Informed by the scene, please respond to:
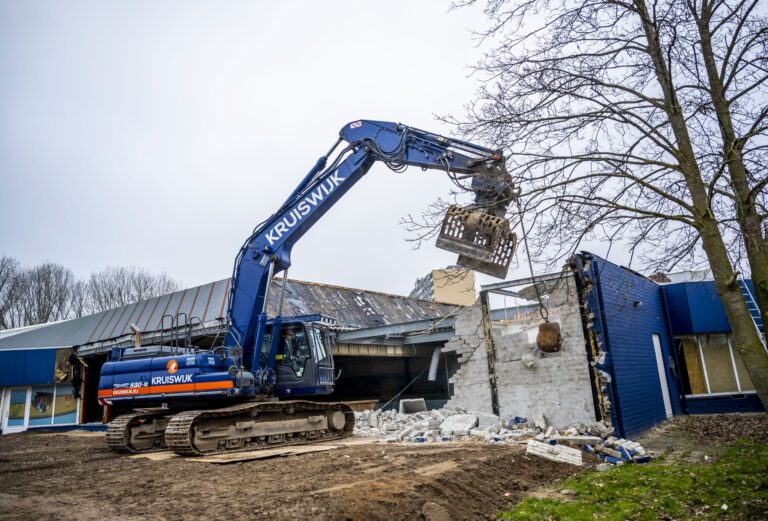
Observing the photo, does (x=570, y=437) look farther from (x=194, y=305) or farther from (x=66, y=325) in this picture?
(x=66, y=325)

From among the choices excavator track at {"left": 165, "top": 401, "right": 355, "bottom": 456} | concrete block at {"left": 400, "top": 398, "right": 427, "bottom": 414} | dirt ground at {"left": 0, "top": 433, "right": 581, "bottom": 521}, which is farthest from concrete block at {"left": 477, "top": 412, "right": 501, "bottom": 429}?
concrete block at {"left": 400, "top": 398, "right": 427, "bottom": 414}

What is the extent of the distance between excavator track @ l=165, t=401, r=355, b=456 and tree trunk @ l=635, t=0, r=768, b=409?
28.0ft

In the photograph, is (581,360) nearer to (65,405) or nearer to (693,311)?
(693,311)

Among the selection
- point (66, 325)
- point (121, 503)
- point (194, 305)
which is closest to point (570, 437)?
point (121, 503)

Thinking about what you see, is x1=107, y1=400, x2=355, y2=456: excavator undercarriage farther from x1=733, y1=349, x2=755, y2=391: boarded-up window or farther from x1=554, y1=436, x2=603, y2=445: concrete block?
x1=733, y1=349, x2=755, y2=391: boarded-up window

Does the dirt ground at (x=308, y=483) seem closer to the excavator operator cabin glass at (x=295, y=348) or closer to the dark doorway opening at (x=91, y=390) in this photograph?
the excavator operator cabin glass at (x=295, y=348)

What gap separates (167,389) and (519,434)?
7.22 metres

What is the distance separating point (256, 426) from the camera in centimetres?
1129

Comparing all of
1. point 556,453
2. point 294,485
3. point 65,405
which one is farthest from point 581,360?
point 65,405

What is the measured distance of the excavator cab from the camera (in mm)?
12211

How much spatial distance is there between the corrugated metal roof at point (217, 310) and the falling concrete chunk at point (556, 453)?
11110 millimetres

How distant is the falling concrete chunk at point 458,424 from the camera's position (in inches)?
463

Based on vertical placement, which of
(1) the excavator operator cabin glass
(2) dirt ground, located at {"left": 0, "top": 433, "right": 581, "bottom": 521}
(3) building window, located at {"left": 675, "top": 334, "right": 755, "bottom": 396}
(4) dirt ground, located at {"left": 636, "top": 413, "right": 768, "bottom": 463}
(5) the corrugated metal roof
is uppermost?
(5) the corrugated metal roof

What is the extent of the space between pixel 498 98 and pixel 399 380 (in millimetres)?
16927
